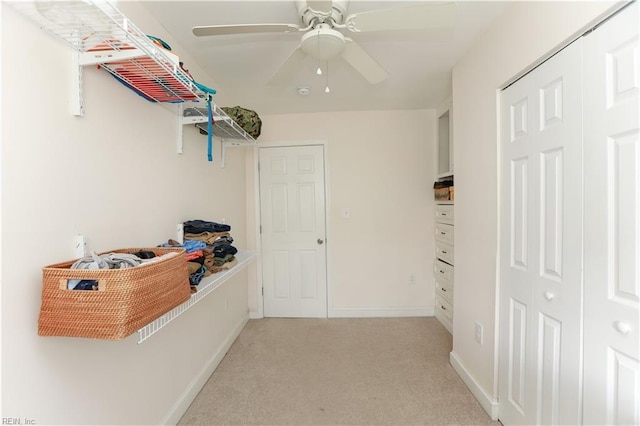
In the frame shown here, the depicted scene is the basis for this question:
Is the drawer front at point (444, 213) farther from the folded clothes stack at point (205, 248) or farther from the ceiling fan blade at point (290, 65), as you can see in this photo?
the folded clothes stack at point (205, 248)

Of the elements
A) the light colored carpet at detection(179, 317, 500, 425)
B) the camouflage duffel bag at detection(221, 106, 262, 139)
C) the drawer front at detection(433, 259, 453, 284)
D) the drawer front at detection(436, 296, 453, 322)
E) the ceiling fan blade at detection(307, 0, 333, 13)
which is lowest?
the light colored carpet at detection(179, 317, 500, 425)

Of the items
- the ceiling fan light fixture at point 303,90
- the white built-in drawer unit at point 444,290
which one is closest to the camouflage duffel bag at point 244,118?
the ceiling fan light fixture at point 303,90

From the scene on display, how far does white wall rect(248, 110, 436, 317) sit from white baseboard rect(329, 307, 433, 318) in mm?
11

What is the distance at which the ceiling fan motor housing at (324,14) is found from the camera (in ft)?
3.97

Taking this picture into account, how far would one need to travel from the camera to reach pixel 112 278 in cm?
79

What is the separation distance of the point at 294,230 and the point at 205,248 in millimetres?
1532

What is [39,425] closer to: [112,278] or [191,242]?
[112,278]

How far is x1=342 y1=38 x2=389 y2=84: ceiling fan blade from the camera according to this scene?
137 cm

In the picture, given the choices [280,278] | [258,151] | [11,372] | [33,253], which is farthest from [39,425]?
[258,151]

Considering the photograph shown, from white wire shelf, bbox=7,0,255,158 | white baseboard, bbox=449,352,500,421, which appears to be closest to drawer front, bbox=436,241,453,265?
white baseboard, bbox=449,352,500,421

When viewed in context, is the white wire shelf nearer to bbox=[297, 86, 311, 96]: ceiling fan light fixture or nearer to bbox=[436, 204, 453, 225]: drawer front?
bbox=[297, 86, 311, 96]: ceiling fan light fixture

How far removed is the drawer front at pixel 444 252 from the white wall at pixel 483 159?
695 mm

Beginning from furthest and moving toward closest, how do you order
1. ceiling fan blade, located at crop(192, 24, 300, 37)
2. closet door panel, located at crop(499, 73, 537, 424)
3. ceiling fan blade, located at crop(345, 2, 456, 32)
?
closet door panel, located at crop(499, 73, 537, 424), ceiling fan blade, located at crop(192, 24, 300, 37), ceiling fan blade, located at crop(345, 2, 456, 32)

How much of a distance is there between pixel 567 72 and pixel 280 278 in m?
2.89
